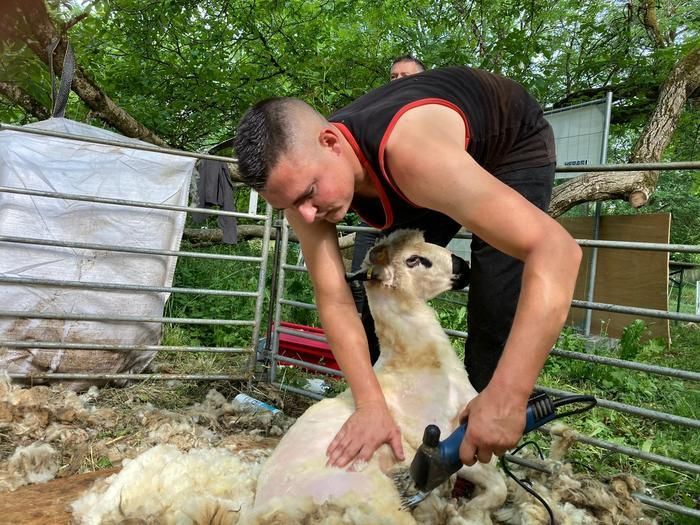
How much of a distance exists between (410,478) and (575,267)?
2.62 ft

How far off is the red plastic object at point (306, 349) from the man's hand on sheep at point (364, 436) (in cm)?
214

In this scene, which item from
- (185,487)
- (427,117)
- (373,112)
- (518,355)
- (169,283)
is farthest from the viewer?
(169,283)

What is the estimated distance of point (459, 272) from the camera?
214 centimetres

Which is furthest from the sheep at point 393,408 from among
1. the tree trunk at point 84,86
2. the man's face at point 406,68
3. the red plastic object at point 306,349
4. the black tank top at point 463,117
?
the tree trunk at point 84,86

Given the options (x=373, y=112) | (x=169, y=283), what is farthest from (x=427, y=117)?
(x=169, y=283)

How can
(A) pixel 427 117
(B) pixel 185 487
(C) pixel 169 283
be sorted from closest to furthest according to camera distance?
(A) pixel 427 117 → (B) pixel 185 487 → (C) pixel 169 283

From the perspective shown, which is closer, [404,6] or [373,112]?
[373,112]

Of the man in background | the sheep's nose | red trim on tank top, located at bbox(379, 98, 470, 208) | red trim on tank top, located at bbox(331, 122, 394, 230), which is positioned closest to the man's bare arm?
red trim on tank top, located at bbox(379, 98, 470, 208)

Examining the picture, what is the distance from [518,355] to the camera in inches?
53.3

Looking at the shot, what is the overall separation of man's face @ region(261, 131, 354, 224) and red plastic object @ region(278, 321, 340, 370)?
2.37m

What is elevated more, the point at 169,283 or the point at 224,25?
the point at 224,25

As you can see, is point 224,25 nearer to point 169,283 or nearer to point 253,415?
point 169,283

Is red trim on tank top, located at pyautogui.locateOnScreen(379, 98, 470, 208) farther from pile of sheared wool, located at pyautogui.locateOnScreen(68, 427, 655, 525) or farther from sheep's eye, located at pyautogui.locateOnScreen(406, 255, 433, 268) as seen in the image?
pile of sheared wool, located at pyautogui.locateOnScreen(68, 427, 655, 525)

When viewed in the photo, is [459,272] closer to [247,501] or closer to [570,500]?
[570,500]
